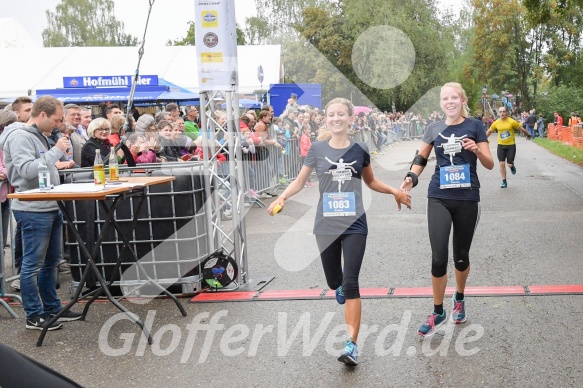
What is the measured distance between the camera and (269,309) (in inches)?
264

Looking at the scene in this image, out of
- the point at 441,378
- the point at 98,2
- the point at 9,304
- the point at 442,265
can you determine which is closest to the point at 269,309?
the point at 442,265

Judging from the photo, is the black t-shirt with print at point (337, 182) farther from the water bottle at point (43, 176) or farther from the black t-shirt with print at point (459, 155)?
the water bottle at point (43, 176)

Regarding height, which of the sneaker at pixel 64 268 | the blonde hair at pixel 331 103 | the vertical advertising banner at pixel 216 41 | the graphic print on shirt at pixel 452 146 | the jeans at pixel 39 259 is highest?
the vertical advertising banner at pixel 216 41

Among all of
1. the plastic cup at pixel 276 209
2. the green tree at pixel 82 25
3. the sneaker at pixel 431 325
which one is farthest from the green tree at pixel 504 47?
the plastic cup at pixel 276 209

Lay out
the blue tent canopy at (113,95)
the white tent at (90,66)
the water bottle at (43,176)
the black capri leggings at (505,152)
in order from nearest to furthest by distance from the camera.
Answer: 1. the water bottle at (43,176)
2. the black capri leggings at (505,152)
3. the blue tent canopy at (113,95)
4. the white tent at (90,66)

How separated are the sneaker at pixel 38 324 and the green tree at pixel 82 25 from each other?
257 ft

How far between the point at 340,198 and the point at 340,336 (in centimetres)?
121

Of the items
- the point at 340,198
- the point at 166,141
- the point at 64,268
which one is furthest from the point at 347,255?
the point at 166,141

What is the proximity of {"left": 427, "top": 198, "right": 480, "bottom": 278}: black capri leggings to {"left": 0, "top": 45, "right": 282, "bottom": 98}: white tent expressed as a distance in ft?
79.0

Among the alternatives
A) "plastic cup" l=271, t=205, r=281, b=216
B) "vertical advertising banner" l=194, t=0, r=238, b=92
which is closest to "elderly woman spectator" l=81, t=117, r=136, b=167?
"vertical advertising banner" l=194, t=0, r=238, b=92

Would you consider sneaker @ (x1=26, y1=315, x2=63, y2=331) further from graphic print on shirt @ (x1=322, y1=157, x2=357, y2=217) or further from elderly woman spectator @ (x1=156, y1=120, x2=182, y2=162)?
elderly woman spectator @ (x1=156, y1=120, x2=182, y2=162)

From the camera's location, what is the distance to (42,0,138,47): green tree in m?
80.6

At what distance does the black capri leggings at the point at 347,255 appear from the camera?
5.21 meters

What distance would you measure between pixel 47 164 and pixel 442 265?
131 inches
